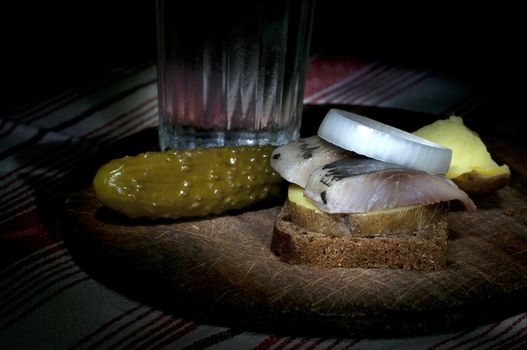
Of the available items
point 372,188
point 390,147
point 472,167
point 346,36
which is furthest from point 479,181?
point 346,36

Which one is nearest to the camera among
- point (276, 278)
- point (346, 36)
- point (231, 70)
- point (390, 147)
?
point (276, 278)

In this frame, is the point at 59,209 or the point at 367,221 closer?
the point at 367,221

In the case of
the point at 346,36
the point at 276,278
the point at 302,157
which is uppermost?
the point at 302,157

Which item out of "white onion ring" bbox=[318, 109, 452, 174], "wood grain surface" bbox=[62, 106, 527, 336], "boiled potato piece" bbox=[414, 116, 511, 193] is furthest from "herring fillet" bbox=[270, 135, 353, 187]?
"boiled potato piece" bbox=[414, 116, 511, 193]

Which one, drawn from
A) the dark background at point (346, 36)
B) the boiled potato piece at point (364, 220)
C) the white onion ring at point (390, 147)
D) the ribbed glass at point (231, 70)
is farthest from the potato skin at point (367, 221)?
the dark background at point (346, 36)

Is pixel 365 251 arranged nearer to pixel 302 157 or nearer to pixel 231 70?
pixel 302 157

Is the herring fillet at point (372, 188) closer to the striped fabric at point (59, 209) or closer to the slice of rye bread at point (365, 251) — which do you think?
the slice of rye bread at point (365, 251)

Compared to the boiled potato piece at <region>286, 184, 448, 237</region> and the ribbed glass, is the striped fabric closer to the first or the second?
the boiled potato piece at <region>286, 184, 448, 237</region>
